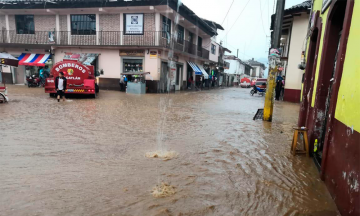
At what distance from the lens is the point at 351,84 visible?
3123 millimetres

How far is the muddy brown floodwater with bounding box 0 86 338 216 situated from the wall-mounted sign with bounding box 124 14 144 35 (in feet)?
48.4

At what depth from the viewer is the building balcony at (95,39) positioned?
20.0 meters

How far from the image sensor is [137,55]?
67.9 ft

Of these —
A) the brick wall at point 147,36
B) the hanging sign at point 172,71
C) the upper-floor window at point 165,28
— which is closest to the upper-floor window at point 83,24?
the brick wall at point 147,36

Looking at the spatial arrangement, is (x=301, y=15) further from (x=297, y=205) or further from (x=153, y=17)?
(x=297, y=205)

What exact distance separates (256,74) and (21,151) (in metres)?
80.7

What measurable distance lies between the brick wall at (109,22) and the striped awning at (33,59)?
20.5 ft

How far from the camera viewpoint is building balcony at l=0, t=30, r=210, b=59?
65.7 feet

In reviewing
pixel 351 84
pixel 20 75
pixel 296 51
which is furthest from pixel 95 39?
pixel 351 84

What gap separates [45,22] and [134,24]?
8826mm

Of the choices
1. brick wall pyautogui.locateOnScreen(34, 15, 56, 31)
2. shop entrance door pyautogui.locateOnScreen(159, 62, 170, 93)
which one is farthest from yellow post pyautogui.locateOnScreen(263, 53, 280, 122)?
brick wall pyautogui.locateOnScreen(34, 15, 56, 31)

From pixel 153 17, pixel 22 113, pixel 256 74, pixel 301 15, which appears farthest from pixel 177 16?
pixel 256 74

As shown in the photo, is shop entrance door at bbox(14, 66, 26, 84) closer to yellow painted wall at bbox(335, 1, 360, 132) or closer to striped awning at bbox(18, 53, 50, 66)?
striped awning at bbox(18, 53, 50, 66)

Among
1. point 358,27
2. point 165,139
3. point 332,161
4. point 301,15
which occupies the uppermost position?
point 301,15
